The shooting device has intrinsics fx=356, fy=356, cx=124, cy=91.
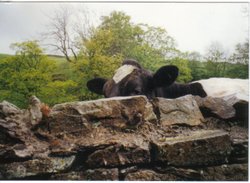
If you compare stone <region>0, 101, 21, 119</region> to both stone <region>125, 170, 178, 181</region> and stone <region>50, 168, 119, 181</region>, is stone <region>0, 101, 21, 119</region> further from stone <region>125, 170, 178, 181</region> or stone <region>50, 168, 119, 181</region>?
stone <region>125, 170, 178, 181</region>

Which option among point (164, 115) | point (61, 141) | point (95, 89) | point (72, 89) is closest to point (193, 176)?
point (164, 115)

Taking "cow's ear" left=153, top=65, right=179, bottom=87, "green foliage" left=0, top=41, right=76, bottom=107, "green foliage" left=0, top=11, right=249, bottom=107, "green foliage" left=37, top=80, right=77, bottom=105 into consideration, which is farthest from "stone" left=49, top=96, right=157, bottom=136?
"green foliage" left=37, top=80, right=77, bottom=105

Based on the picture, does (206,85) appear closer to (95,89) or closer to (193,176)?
(95,89)

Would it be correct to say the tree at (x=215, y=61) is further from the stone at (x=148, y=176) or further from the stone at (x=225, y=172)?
the stone at (x=148, y=176)

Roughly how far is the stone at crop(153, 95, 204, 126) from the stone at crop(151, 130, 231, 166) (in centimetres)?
34

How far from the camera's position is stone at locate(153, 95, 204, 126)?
2852mm

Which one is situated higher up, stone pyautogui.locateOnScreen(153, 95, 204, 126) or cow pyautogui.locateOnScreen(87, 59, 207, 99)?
cow pyautogui.locateOnScreen(87, 59, 207, 99)

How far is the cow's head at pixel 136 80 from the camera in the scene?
12.6 feet

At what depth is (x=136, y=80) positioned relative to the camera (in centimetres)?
394

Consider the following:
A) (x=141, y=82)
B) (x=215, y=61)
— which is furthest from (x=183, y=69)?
(x=141, y=82)

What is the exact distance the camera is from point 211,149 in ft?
8.22

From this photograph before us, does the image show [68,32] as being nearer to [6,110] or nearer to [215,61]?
[215,61]

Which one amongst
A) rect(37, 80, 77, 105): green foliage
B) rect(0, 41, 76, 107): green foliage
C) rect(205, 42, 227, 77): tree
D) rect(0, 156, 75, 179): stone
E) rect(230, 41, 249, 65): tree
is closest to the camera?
rect(0, 156, 75, 179): stone

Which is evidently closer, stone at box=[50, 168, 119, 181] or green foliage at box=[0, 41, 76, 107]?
stone at box=[50, 168, 119, 181]
